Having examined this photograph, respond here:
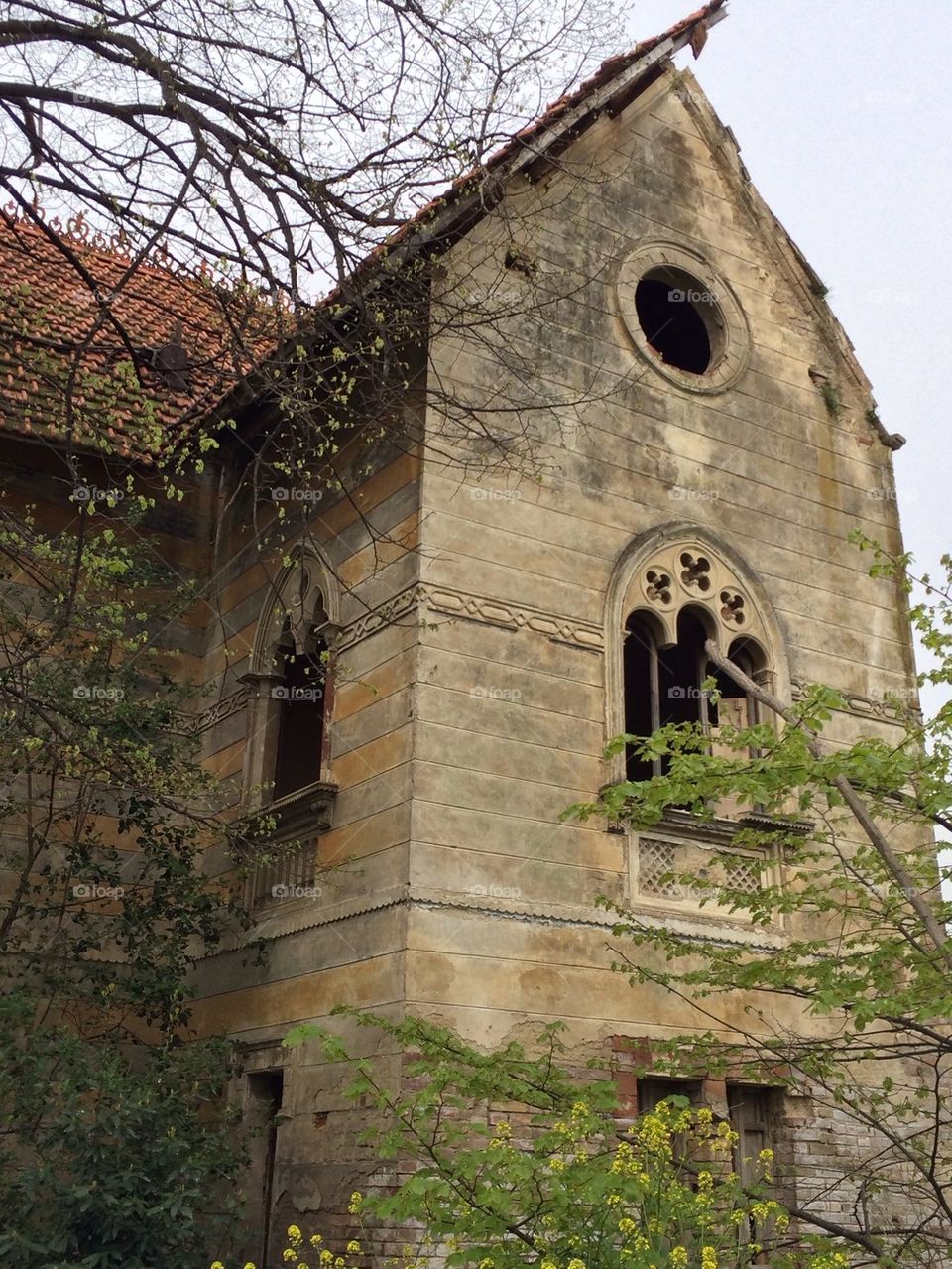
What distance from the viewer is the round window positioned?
40.5 ft

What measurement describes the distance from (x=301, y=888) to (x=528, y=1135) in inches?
102

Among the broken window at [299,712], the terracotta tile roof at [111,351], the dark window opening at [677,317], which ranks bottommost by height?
the broken window at [299,712]

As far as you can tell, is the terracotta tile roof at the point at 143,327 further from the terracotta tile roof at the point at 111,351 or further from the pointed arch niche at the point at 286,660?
the pointed arch niche at the point at 286,660

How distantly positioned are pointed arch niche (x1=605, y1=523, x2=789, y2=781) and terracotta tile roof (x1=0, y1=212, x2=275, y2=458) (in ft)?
12.0

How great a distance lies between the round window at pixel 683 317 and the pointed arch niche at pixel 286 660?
362 centimetres

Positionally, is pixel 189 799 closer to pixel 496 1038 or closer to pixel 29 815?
pixel 29 815

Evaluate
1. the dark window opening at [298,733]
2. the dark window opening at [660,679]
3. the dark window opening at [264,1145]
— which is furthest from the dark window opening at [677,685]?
the dark window opening at [264,1145]

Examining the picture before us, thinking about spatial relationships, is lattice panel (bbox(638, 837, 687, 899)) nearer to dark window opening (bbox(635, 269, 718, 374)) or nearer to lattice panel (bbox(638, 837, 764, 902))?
lattice panel (bbox(638, 837, 764, 902))

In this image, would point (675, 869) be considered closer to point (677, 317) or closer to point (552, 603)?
point (552, 603)

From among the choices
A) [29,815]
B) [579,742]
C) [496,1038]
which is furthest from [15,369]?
[496,1038]

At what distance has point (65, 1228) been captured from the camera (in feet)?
27.4

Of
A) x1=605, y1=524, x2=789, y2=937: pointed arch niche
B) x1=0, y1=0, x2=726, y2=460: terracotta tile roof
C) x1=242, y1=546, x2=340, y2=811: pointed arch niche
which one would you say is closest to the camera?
x1=0, y1=0, x2=726, y2=460: terracotta tile roof

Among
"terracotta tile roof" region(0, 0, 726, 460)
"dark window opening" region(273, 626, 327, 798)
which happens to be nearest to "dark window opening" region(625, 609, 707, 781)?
"dark window opening" region(273, 626, 327, 798)

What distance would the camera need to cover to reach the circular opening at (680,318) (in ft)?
42.9
